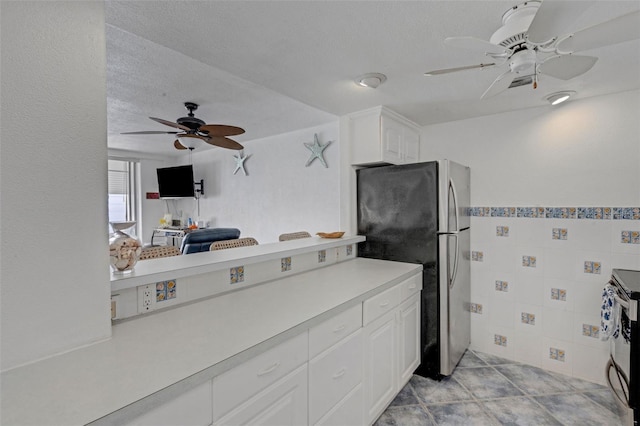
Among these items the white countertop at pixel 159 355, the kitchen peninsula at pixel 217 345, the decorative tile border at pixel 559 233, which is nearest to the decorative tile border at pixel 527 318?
the decorative tile border at pixel 559 233

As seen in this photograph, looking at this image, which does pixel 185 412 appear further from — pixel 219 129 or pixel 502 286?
pixel 502 286

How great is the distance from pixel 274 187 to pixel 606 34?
3795mm

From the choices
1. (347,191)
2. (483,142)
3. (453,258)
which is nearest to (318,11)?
(347,191)

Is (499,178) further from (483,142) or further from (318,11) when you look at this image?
(318,11)

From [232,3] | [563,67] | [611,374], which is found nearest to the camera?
[232,3]

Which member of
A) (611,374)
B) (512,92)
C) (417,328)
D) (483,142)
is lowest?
(611,374)

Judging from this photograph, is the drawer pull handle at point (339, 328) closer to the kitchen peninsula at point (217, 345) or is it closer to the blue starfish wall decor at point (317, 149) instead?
the kitchen peninsula at point (217, 345)

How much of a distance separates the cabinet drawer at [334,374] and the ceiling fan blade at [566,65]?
5.34 feet

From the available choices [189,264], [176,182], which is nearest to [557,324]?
[189,264]

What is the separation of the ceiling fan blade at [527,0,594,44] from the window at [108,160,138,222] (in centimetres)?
636

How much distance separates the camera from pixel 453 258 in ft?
7.79

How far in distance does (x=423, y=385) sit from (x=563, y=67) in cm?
220

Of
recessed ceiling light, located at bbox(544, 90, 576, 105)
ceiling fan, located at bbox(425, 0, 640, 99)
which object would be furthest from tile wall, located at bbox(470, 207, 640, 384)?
ceiling fan, located at bbox(425, 0, 640, 99)

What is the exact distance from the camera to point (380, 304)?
6.02 feet
